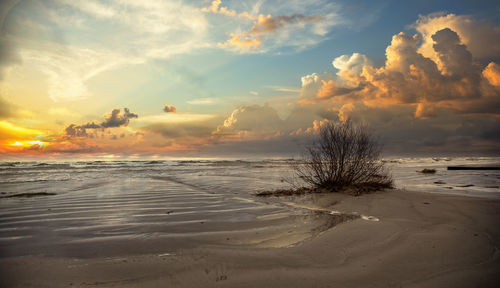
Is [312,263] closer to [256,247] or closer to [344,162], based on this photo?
[256,247]

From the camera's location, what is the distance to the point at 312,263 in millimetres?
3043

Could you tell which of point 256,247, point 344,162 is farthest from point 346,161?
point 256,247

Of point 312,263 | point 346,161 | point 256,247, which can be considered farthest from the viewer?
point 346,161

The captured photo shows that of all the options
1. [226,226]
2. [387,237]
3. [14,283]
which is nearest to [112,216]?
[226,226]

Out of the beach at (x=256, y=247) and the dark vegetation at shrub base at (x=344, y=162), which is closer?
the beach at (x=256, y=247)

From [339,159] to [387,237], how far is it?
6.35 metres

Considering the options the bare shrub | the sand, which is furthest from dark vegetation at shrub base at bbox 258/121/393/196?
the sand

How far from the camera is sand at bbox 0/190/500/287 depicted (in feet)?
8.60

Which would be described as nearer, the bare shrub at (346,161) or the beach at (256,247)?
the beach at (256,247)

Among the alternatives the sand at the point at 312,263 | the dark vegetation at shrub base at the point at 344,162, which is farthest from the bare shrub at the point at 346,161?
the sand at the point at 312,263

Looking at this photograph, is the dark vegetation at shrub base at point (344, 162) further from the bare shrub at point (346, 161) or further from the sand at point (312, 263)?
the sand at point (312, 263)

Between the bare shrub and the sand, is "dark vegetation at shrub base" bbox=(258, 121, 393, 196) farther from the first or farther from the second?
the sand

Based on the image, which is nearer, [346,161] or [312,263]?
[312,263]

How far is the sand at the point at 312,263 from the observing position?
262 centimetres
